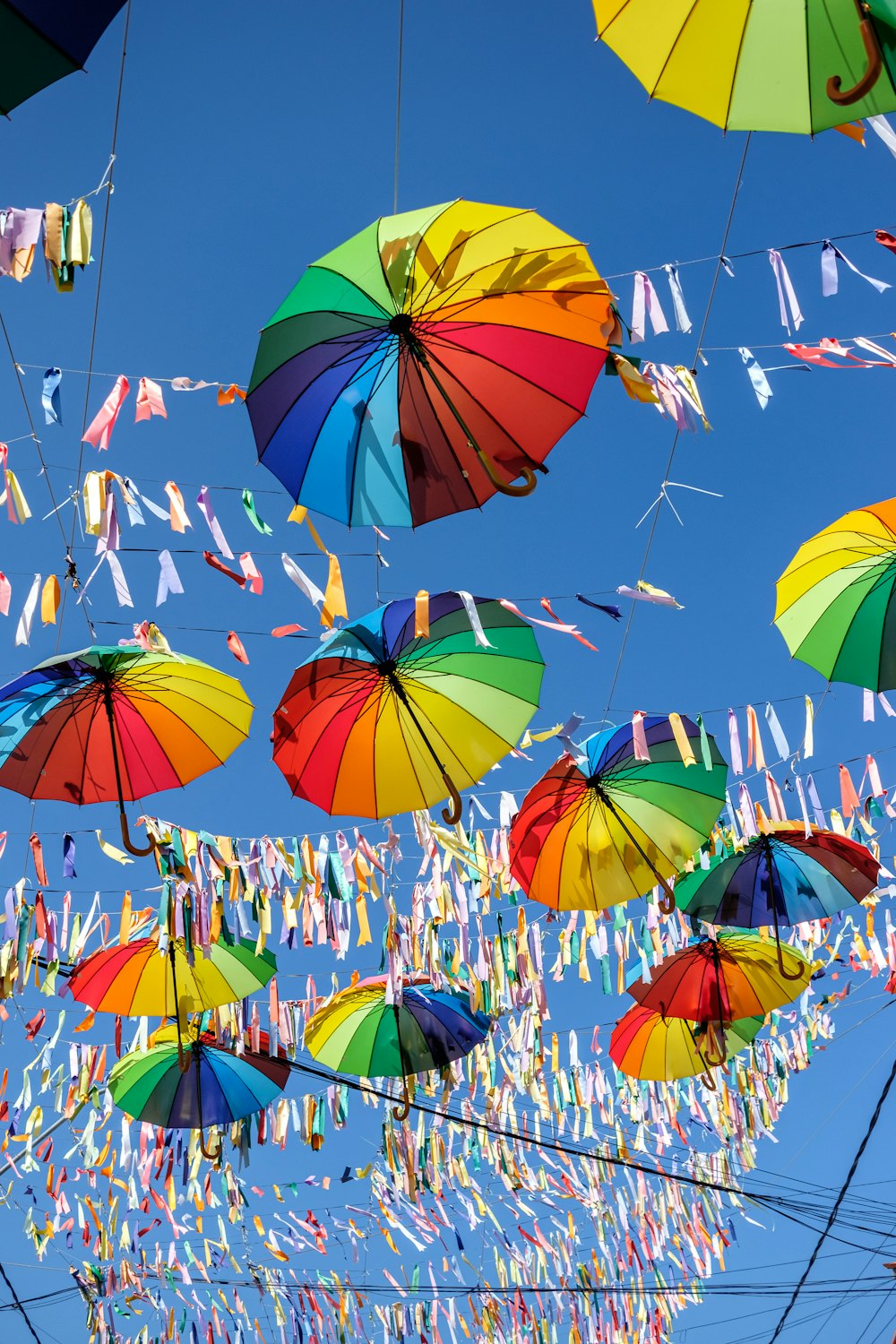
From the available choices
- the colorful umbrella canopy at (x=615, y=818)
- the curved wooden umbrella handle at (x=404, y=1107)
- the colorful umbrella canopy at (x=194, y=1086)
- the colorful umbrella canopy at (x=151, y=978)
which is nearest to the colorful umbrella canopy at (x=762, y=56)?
the colorful umbrella canopy at (x=615, y=818)

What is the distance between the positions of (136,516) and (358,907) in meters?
3.51

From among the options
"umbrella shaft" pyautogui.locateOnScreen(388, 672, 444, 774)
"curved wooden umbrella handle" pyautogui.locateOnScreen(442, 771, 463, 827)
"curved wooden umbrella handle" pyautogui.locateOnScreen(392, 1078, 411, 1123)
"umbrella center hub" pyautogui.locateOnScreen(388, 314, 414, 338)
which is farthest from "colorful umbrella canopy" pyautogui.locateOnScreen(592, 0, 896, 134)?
"curved wooden umbrella handle" pyautogui.locateOnScreen(392, 1078, 411, 1123)

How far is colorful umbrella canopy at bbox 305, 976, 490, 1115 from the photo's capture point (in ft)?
24.3

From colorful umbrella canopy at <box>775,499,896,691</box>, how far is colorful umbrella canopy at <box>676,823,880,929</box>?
1.51 metres

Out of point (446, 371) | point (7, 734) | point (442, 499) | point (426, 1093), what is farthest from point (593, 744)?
point (426, 1093)

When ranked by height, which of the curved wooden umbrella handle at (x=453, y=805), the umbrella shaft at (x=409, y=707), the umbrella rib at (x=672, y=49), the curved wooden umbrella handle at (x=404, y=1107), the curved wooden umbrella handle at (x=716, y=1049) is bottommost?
the curved wooden umbrella handle at (x=404, y=1107)

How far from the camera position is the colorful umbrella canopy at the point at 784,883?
22.2ft

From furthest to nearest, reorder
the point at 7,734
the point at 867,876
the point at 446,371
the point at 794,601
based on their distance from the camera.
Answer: the point at 867,876
the point at 794,601
the point at 7,734
the point at 446,371

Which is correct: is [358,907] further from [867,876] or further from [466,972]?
[867,876]

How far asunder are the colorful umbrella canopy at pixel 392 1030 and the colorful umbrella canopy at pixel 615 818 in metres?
1.55

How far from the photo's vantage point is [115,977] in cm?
691

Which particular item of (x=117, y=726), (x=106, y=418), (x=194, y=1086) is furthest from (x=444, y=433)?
(x=194, y=1086)

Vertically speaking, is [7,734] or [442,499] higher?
[442,499]

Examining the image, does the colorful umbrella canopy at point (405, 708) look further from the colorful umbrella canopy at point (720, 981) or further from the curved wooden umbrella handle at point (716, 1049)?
the curved wooden umbrella handle at point (716, 1049)
